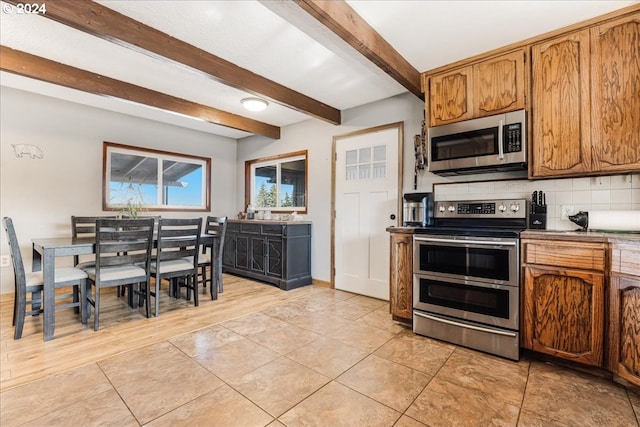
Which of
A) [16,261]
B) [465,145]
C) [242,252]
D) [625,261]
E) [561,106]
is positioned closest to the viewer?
[625,261]

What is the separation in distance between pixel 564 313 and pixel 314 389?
1.72 meters

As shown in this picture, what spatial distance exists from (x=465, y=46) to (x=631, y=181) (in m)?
1.62

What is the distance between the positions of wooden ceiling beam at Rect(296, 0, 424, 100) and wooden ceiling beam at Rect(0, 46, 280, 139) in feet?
8.18

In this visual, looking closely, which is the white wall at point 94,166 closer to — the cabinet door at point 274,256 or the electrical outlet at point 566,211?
the electrical outlet at point 566,211

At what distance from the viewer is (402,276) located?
275 centimetres

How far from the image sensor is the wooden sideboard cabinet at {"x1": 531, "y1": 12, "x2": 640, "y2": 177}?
77.9 inches

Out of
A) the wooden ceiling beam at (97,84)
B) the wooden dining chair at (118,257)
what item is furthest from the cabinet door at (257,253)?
the wooden ceiling beam at (97,84)

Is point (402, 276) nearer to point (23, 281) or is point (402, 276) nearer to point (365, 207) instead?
point (365, 207)

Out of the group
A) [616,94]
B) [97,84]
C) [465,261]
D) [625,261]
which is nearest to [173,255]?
[97,84]

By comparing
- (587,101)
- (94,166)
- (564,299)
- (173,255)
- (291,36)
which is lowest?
(564,299)

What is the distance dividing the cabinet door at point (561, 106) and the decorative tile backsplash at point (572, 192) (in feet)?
0.99

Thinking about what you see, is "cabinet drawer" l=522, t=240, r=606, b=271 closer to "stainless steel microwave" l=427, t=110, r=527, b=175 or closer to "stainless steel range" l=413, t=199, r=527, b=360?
"stainless steel range" l=413, t=199, r=527, b=360

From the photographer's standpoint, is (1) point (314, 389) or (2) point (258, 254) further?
(2) point (258, 254)

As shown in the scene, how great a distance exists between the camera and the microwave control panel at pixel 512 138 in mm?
2334
